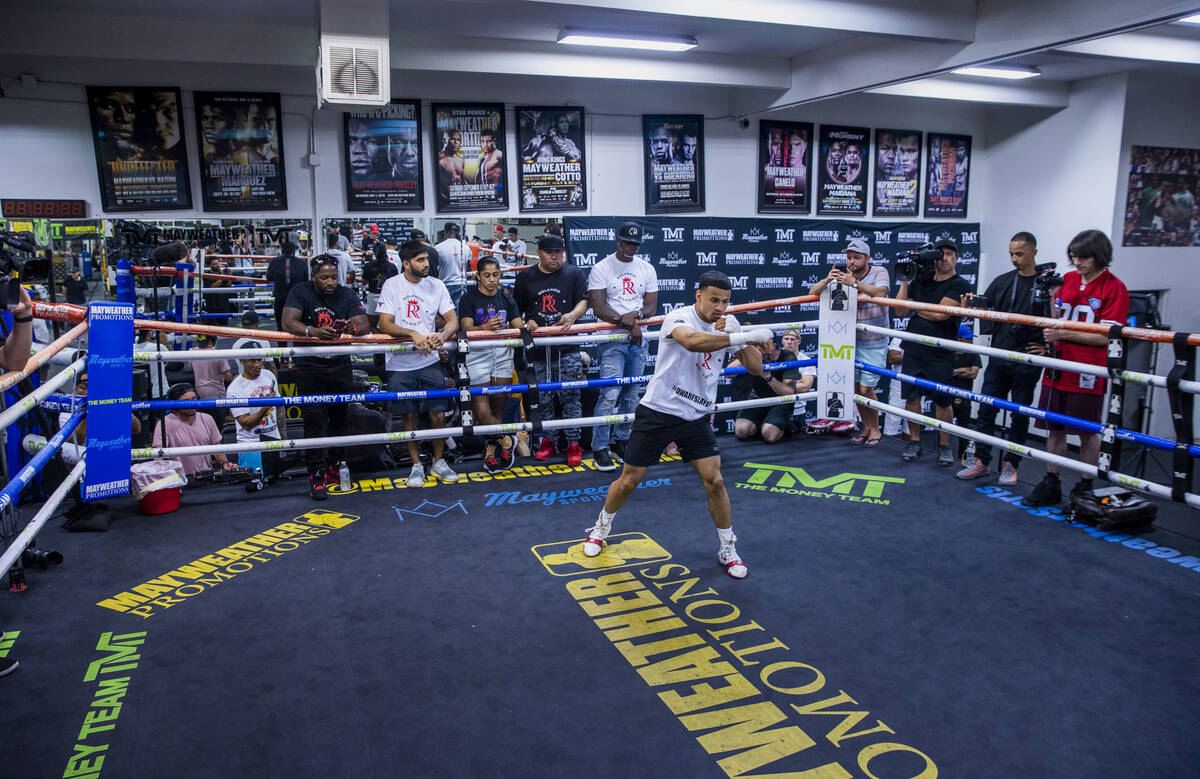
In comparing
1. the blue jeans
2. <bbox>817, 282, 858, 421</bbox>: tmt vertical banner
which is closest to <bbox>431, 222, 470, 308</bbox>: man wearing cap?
the blue jeans

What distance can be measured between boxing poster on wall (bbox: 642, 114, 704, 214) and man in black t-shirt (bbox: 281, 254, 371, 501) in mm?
4407

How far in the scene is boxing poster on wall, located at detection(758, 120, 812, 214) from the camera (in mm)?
9156

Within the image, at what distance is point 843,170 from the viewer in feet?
31.7

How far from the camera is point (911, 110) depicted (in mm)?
9891

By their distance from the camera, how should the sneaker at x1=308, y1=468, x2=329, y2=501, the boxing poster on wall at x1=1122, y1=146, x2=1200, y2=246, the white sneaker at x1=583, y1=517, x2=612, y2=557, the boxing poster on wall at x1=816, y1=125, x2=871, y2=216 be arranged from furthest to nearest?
the boxing poster on wall at x1=816, y1=125, x2=871, y2=216 → the boxing poster on wall at x1=1122, y1=146, x2=1200, y2=246 → the sneaker at x1=308, y1=468, x2=329, y2=501 → the white sneaker at x1=583, y1=517, x2=612, y2=557

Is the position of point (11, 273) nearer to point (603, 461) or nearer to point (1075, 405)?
point (603, 461)

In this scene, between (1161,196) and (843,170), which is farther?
(843,170)

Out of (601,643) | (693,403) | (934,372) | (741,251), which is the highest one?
(741,251)

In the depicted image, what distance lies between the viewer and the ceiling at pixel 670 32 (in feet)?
18.7

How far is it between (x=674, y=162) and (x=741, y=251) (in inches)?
56.3

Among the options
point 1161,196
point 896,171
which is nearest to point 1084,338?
point 896,171

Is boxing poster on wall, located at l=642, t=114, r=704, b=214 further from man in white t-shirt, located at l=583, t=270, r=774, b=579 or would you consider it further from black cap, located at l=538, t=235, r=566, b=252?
man in white t-shirt, located at l=583, t=270, r=774, b=579

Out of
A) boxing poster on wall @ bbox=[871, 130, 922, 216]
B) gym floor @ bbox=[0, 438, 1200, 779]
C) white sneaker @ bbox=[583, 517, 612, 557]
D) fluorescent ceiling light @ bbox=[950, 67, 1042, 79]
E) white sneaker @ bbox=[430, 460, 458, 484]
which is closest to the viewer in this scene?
gym floor @ bbox=[0, 438, 1200, 779]

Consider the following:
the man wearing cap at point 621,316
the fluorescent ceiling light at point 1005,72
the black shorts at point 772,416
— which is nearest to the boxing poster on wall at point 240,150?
the man wearing cap at point 621,316
